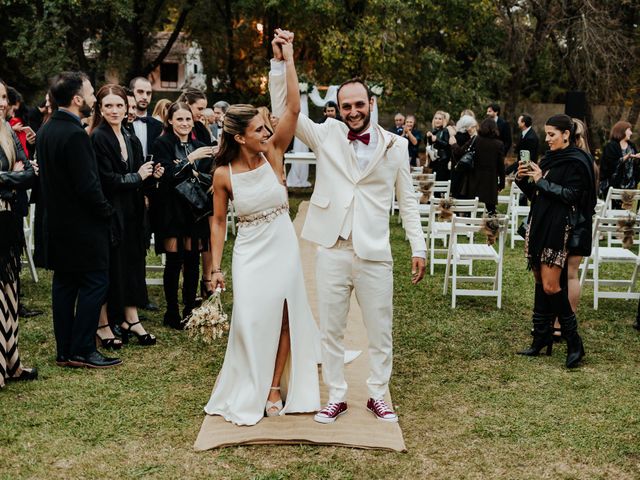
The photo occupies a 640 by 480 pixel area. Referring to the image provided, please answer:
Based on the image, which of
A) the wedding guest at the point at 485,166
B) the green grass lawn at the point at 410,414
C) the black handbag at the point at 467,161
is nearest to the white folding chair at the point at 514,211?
the wedding guest at the point at 485,166

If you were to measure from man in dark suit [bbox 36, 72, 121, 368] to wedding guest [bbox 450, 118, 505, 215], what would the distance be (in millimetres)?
6787

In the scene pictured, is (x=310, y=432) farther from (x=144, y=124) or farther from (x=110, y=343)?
(x=144, y=124)

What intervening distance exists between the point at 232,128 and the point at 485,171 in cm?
717

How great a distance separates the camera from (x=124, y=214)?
240 inches

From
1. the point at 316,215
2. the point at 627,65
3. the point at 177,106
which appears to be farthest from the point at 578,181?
the point at 627,65

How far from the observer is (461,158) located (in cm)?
1098

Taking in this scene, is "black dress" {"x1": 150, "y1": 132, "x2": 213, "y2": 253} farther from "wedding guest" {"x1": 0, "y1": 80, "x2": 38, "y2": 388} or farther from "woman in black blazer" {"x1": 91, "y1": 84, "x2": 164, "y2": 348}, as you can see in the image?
"wedding guest" {"x1": 0, "y1": 80, "x2": 38, "y2": 388}

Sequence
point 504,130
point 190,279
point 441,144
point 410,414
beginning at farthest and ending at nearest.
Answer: point 504,130 < point 441,144 < point 190,279 < point 410,414

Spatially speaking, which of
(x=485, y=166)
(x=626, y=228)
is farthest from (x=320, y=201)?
(x=485, y=166)

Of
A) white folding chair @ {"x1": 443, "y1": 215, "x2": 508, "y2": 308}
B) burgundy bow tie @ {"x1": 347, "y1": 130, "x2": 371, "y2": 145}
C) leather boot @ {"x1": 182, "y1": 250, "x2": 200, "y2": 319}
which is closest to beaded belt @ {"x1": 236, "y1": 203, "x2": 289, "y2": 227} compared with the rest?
burgundy bow tie @ {"x1": 347, "y1": 130, "x2": 371, "y2": 145}

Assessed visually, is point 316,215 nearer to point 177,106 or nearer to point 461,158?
point 177,106

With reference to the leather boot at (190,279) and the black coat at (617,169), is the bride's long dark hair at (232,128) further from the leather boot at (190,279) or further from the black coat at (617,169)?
the black coat at (617,169)

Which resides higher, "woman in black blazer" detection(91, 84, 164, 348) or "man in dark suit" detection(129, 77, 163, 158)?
"man in dark suit" detection(129, 77, 163, 158)

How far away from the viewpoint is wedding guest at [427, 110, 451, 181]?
510 inches
